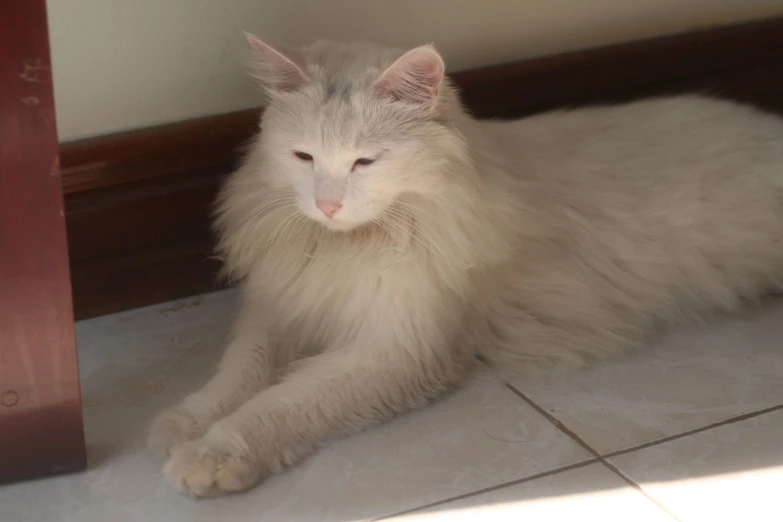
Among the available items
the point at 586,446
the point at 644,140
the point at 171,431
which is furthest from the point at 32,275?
the point at 644,140

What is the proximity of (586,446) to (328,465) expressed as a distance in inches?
16.4

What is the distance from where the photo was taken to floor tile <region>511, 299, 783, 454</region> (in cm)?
147

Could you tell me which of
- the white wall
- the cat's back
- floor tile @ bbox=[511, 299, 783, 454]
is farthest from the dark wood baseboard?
floor tile @ bbox=[511, 299, 783, 454]

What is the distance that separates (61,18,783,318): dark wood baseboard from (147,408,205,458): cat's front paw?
573 millimetres

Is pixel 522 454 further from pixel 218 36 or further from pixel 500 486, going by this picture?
pixel 218 36

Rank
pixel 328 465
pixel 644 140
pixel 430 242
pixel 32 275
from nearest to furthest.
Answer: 1. pixel 32 275
2. pixel 328 465
3. pixel 430 242
4. pixel 644 140

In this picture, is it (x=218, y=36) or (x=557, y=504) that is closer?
(x=557, y=504)

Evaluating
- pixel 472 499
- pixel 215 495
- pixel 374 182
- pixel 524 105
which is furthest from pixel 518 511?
pixel 524 105

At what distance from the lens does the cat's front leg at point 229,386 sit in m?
1.46

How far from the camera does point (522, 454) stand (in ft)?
4.62

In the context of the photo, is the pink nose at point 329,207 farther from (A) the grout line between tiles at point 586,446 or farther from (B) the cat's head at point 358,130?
(A) the grout line between tiles at point 586,446

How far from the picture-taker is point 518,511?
1.27 metres

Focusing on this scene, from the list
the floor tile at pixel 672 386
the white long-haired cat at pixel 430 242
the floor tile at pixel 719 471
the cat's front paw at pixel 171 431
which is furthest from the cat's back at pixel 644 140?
the cat's front paw at pixel 171 431

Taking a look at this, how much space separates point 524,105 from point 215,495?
126 centimetres
